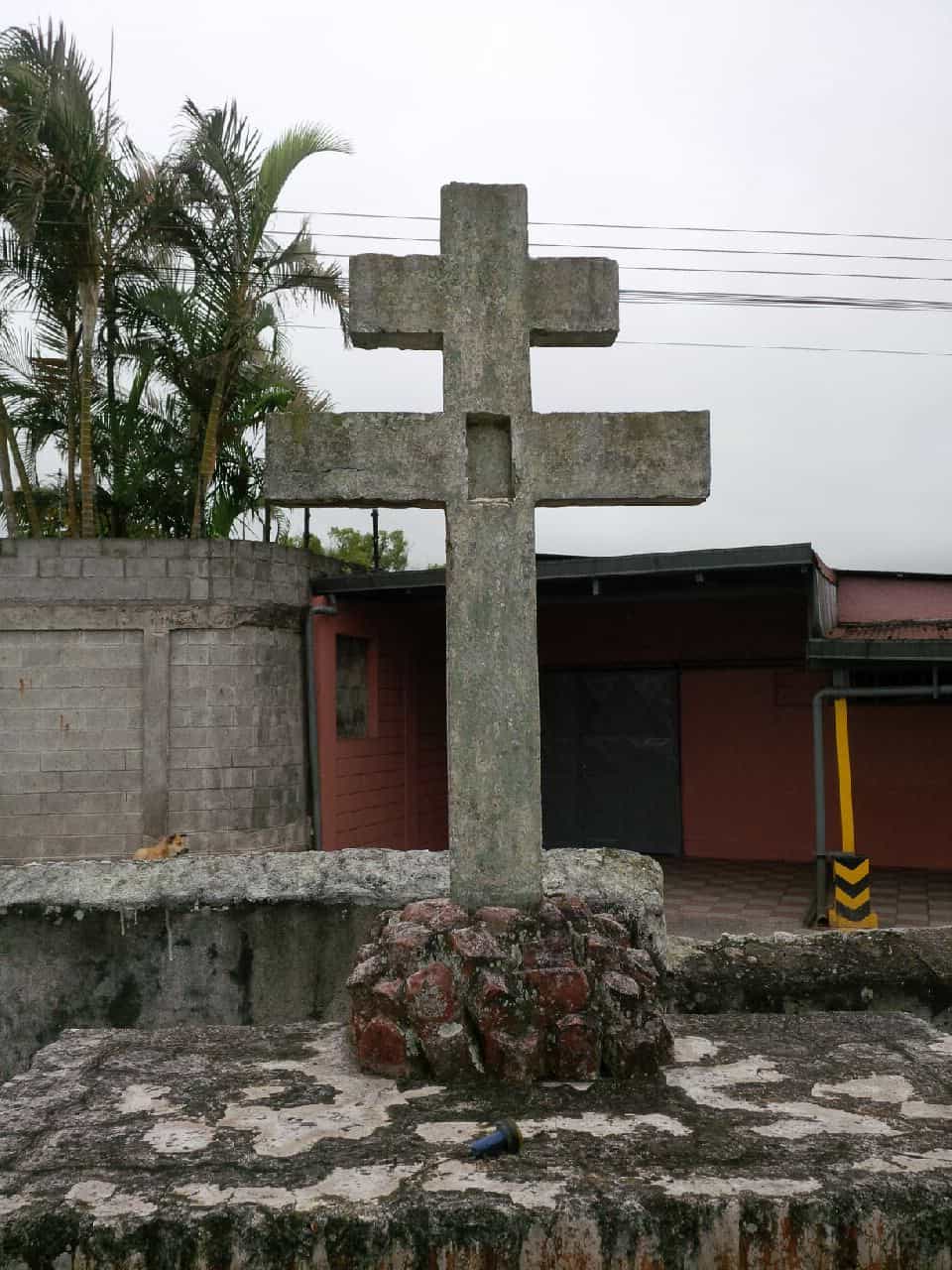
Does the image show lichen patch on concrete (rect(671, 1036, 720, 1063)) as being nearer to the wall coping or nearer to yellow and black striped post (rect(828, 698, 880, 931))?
the wall coping

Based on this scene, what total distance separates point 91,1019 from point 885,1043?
7.26 ft

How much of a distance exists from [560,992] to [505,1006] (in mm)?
137

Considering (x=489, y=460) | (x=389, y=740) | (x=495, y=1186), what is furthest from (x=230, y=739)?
(x=495, y=1186)

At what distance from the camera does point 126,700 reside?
9.83 meters

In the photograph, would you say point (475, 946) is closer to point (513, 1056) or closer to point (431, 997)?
point (431, 997)

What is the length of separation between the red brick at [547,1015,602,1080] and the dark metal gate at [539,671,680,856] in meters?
10.4

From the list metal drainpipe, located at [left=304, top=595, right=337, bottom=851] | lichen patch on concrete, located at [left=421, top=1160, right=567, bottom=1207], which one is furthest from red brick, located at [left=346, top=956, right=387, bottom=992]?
metal drainpipe, located at [left=304, top=595, right=337, bottom=851]

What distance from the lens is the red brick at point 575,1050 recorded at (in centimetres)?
277

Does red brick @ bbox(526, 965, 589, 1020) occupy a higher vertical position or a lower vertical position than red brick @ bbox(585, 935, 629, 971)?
lower

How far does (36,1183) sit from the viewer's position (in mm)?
2176

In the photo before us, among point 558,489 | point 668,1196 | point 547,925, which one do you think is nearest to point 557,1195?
point 668,1196

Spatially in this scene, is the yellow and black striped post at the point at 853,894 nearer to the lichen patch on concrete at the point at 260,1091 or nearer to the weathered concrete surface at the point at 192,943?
the weathered concrete surface at the point at 192,943

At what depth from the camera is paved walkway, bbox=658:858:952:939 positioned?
9359mm

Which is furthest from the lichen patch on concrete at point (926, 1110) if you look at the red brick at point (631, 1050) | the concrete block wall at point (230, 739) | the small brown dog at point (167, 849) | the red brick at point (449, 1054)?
the concrete block wall at point (230, 739)
